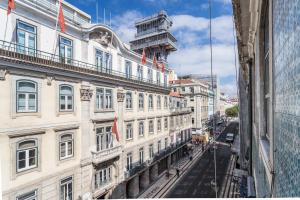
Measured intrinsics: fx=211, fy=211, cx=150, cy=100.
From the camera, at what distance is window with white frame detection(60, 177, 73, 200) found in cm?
718

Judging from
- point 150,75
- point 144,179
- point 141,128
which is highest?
point 150,75

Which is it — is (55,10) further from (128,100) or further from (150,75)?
(150,75)

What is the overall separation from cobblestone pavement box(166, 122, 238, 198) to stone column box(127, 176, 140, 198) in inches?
69.5

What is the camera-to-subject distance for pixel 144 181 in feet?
42.0

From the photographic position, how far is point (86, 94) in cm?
811

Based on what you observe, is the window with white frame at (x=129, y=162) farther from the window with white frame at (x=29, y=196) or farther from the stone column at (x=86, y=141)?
the window with white frame at (x=29, y=196)

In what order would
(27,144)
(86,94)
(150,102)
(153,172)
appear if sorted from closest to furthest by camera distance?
(27,144) < (86,94) < (150,102) < (153,172)

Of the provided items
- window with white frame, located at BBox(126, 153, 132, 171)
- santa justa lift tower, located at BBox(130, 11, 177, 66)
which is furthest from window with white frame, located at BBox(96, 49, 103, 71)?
window with white frame, located at BBox(126, 153, 132, 171)

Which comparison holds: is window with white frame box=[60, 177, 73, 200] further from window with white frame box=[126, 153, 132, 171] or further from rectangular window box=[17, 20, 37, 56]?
rectangular window box=[17, 20, 37, 56]

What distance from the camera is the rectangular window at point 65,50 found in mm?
7301

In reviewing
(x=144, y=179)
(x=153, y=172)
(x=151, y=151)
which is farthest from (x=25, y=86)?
(x=153, y=172)

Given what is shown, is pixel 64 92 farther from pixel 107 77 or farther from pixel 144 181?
pixel 144 181

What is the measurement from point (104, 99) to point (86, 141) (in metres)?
2.02

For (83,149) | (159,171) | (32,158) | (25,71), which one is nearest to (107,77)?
(83,149)
